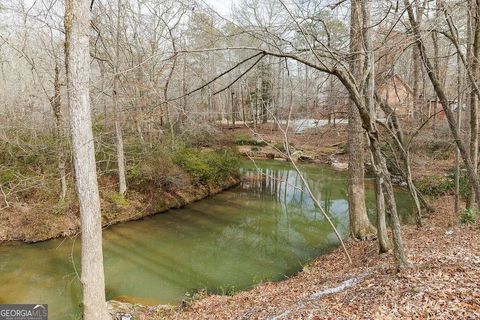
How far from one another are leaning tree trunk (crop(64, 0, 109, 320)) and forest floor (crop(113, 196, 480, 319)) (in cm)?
119

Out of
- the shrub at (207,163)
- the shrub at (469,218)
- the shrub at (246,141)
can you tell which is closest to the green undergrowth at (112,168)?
the shrub at (207,163)

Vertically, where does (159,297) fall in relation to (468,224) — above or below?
below

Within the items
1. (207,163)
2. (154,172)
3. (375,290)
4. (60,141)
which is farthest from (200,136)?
(375,290)

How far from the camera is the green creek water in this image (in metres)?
7.12

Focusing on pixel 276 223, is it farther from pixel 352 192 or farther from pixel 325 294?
pixel 325 294

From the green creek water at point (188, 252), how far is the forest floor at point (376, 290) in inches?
48.7

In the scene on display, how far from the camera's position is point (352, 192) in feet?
24.8

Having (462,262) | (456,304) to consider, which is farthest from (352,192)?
(456,304)

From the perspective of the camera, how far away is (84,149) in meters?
4.60

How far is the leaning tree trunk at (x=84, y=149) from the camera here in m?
4.41

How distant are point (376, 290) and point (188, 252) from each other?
21.4 ft

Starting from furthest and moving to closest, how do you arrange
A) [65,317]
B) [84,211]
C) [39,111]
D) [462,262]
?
[39,111] < [65,317] < [84,211] < [462,262]

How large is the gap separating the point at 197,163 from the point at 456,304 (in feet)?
39.6

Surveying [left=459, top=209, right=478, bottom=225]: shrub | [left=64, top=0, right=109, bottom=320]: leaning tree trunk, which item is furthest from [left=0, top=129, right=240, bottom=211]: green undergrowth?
[left=459, top=209, right=478, bottom=225]: shrub
